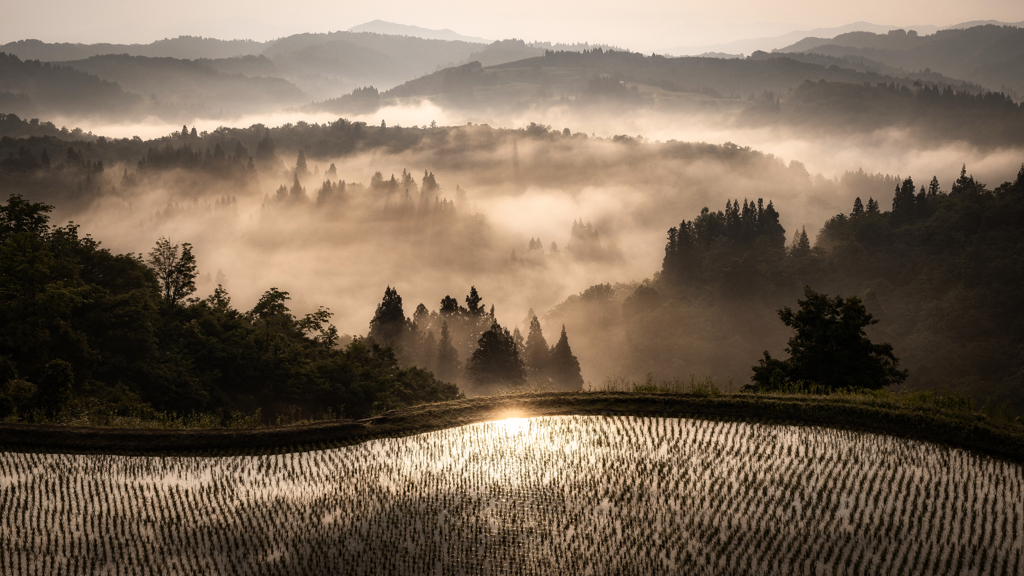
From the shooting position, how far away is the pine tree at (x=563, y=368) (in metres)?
123

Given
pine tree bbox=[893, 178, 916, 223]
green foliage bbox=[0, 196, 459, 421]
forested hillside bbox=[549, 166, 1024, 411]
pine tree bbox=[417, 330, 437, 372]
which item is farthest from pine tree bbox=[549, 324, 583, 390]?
pine tree bbox=[893, 178, 916, 223]

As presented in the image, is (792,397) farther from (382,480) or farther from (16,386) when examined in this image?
(16,386)

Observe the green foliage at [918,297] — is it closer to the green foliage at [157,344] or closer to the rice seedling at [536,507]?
the green foliage at [157,344]

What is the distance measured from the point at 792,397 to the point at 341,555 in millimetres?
19020

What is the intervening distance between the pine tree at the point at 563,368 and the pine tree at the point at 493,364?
20730mm

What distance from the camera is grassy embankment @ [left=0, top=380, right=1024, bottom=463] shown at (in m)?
24.9

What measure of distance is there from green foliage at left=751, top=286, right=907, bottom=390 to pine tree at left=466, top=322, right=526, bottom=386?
60.7m

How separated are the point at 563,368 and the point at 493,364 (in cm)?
2807

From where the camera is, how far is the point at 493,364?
99875 millimetres

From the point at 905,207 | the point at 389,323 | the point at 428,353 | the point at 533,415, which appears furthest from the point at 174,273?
the point at 905,207

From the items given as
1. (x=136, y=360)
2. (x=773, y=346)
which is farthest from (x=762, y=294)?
(x=136, y=360)

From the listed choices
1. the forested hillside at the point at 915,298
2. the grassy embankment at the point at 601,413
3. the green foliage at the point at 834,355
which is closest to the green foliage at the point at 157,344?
the grassy embankment at the point at 601,413

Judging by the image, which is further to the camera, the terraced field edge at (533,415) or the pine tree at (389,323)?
the pine tree at (389,323)

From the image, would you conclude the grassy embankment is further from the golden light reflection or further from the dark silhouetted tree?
the dark silhouetted tree
